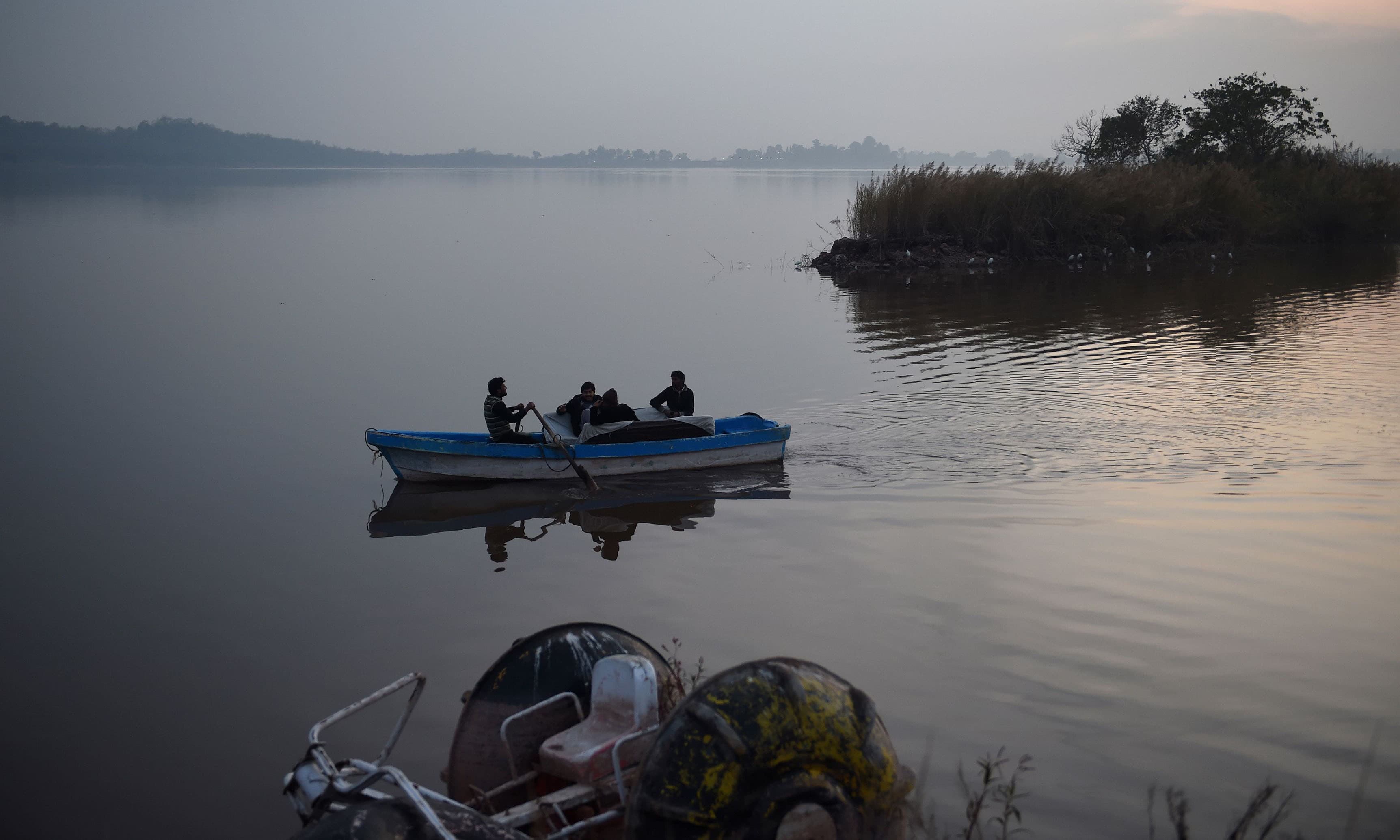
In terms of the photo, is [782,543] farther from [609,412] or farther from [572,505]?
[609,412]

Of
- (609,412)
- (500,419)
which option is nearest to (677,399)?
(609,412)

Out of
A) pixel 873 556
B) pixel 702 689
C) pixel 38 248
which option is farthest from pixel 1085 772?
pixel 38 248

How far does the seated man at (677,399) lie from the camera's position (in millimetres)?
13539

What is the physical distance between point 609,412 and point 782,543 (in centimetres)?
341

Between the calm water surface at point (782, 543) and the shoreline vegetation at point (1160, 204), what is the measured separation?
926 cm

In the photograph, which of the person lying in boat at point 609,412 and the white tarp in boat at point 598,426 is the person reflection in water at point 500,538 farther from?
the person lying in boat at point 609,412

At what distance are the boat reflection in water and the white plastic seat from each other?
18.9 feet

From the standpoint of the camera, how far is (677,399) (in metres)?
13.6

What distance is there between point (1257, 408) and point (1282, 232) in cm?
2832

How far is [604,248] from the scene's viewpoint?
143ft

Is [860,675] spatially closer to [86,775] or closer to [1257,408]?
[86,775]

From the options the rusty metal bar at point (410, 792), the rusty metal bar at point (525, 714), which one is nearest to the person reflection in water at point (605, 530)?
the rusty metal bar at point (525, 714)

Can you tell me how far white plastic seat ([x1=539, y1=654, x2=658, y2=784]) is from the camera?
460cm

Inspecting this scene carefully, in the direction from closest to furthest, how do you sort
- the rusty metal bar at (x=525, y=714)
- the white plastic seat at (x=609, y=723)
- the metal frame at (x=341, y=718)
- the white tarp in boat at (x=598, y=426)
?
1. the metal frame at (x=341, y=718)
2. the white plastic seat at (x=609, y=723)
3. the rusty metal bar at (x=525, y=714)
4. the white tarp in boat at (x=598, y=426)
